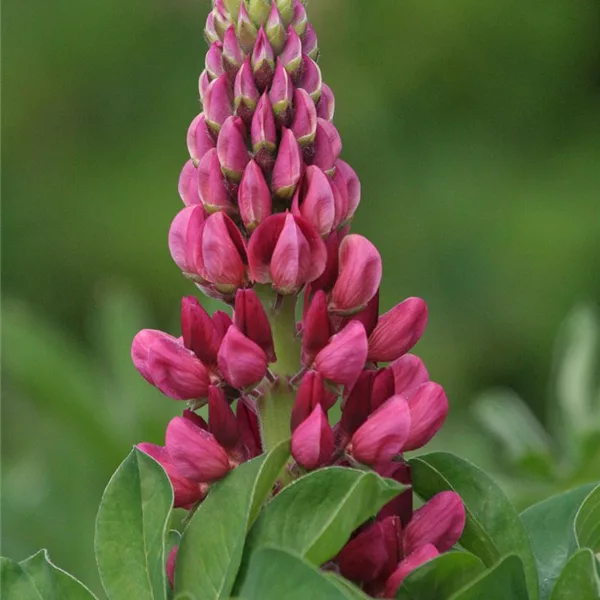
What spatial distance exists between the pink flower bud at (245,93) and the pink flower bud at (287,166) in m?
0.04

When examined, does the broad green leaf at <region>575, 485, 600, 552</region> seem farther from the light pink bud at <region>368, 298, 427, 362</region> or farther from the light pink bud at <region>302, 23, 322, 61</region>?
the light pink bud at <region>302, 23, 322, 61</region>

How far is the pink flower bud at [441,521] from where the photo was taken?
988mm

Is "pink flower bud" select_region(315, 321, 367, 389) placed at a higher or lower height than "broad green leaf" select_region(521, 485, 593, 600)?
higher

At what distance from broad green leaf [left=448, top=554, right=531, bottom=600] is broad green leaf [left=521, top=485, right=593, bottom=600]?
7.5 inches

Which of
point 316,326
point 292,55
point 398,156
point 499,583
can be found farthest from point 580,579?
point 398,156

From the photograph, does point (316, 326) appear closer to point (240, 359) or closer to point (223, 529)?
point (240, 359)

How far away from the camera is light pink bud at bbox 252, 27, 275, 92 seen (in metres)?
1.06

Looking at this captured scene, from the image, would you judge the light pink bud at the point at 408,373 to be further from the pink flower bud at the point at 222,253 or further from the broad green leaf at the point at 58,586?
the broad green leaf at the point at 58,586

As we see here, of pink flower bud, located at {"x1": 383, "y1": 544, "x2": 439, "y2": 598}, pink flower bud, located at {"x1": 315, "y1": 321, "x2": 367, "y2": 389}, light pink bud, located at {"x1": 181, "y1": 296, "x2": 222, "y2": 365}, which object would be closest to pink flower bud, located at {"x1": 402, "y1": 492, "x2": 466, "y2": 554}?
pink flower bud, located at {"x1": 383, "y1": 544, "x2": 439, "y2": 598}

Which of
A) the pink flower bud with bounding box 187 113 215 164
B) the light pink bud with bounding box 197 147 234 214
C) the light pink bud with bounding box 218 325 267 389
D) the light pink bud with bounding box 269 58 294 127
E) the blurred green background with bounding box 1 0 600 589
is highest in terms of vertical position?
the blurred green background with bounding box 1 0 600 589

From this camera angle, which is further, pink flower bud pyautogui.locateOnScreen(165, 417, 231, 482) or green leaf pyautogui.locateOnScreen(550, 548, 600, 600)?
pink flower bud pyautogui.locateOnScreen(165, 417, 231, 482)

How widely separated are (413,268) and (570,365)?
1576 mm

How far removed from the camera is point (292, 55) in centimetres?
107

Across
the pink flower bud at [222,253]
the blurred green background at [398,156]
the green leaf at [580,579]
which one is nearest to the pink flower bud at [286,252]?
the pink flower bud at [222,253]
